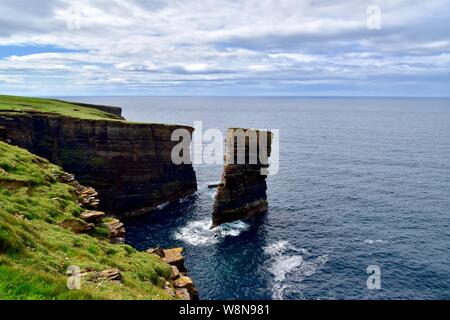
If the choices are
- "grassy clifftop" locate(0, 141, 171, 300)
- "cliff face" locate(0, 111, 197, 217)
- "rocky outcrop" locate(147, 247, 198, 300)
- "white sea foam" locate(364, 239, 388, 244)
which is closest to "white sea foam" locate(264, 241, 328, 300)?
"white sea foam" locate(364, 239, 388, 244)

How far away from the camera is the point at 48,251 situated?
19031 millimetres

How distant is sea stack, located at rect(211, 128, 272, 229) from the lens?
71.9 m

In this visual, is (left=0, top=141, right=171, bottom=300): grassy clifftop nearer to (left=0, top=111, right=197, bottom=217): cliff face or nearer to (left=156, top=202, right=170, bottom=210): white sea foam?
(left=0, top=111, right=197, bottom=217): cliff face

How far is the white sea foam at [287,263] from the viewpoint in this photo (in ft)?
156

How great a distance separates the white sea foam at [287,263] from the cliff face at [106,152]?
115 ft

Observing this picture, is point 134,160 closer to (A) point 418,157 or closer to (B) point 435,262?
(B) point 435,262

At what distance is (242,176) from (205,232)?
45.4 feet

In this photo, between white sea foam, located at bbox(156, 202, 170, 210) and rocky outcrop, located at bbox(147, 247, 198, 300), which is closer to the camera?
rocky outcrop, located at bbox(147, 247, 198, 300)

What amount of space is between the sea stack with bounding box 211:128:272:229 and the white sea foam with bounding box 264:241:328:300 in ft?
48.1

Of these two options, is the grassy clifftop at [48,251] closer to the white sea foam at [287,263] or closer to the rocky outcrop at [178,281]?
the rocky outcrop at [178,281]

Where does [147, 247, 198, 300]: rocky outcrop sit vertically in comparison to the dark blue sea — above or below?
above

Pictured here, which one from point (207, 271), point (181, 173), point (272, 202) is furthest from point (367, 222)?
point (181, 173)
